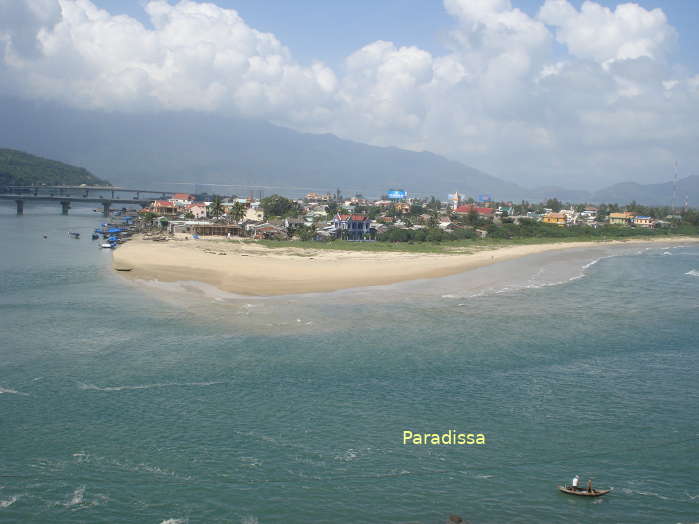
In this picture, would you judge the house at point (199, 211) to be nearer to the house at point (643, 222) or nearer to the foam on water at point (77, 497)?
the house at point (643, 222)

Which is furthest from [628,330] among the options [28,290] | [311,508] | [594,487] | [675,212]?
[675,212]

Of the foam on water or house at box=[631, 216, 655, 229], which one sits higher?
house at box=[631, 216, 655, 229]

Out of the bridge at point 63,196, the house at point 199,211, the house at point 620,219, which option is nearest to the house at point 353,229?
the house at point 199,211

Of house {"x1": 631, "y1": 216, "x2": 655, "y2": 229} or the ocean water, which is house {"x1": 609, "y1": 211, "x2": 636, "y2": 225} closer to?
house {"x1": 631, "y1": 216, "x2": 655, "y2": 229}

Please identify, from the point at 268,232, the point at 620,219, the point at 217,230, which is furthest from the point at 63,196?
the point at 620,219

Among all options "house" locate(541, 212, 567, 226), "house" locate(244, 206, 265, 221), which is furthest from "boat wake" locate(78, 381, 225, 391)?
"house" locate(541, 212, 567, 226)

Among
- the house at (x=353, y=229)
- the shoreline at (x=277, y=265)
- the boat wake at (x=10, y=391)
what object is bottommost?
the boat wake at (x=10, y=391)
